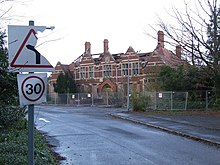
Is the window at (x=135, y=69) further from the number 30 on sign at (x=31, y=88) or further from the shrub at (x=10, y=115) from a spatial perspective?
the number 30 on sign at (x=31, y=88)

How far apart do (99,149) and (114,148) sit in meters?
0.56

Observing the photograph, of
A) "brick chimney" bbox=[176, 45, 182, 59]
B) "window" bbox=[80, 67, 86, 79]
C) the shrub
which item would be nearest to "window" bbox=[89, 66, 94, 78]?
"window" bbox=[80, 67, 86, 79]

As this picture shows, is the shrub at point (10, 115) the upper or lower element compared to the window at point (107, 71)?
lower

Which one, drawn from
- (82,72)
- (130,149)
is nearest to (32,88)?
(130,149)

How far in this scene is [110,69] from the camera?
66.2m

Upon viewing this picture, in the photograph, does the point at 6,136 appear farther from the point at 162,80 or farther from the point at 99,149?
the point at 162,80

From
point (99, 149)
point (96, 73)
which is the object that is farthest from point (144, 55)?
point (99, 149)

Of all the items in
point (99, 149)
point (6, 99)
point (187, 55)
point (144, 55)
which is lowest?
point (99, 149)

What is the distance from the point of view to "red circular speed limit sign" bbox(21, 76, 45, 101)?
504cm

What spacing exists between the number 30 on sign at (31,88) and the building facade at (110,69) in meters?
48.2

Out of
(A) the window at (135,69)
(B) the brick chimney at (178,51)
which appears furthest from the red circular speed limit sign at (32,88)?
(A) the window at (135,69)

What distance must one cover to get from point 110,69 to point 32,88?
6118 cm

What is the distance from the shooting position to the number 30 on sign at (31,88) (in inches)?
198

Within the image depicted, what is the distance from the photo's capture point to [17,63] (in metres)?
5.08
